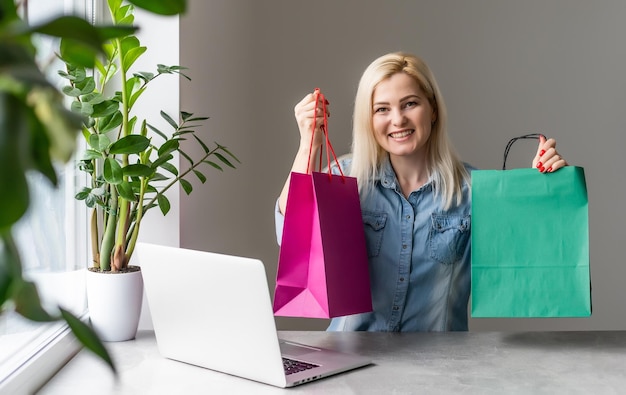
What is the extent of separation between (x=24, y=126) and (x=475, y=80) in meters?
2.94

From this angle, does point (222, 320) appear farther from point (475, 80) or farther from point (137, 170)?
point (475, 80)

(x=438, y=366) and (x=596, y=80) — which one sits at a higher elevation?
(x=596, y=80)

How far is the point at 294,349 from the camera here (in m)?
1.56

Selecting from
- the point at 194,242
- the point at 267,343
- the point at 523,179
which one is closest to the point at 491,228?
the point at 523,179

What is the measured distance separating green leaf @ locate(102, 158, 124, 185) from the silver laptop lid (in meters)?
0.16

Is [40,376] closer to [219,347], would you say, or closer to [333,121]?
[219,347]

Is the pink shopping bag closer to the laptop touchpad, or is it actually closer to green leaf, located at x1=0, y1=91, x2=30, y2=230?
the laptop touchpad

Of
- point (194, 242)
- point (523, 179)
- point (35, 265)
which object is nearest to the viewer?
point (35, 265)

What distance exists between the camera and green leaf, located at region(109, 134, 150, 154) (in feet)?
5.03

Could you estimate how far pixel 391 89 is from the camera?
187 centimetres

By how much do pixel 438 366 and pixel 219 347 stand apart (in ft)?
1.39

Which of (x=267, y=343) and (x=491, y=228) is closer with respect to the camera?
(x=267, y=343)

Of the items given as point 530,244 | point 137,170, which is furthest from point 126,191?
point 530,244

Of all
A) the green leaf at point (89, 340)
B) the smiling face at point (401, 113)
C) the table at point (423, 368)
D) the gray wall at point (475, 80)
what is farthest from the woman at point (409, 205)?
the green leaf at point (89, 340)
